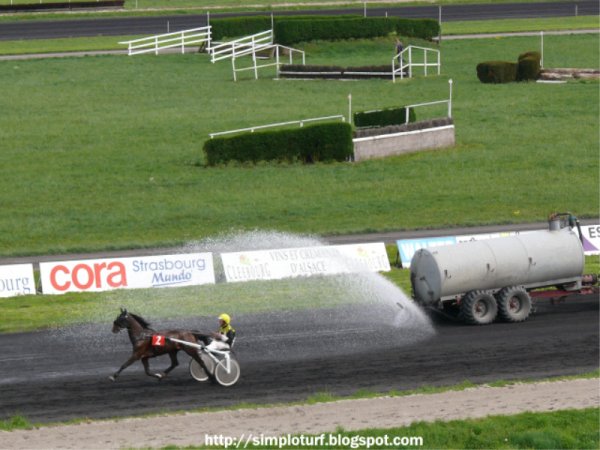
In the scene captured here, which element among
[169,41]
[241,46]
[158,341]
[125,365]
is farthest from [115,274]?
[169,41]

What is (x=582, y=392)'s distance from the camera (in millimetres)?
21719

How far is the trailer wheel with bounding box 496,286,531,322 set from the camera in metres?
27.2

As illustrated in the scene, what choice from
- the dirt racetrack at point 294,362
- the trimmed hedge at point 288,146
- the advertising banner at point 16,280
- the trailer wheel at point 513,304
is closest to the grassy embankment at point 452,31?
the trimmed hedge at point 288,146

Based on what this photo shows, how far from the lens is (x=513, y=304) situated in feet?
90.1

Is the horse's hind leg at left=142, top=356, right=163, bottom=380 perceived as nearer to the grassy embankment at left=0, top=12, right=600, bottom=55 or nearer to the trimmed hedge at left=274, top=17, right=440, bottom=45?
the trimmed hedge at left=274, top=17, right=440, bottom=45

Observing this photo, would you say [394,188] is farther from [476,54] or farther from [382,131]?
[476,54]

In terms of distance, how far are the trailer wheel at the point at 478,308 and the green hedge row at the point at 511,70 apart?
34.6 m

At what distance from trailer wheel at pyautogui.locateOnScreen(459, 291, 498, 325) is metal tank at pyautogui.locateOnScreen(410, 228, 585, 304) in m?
0.19

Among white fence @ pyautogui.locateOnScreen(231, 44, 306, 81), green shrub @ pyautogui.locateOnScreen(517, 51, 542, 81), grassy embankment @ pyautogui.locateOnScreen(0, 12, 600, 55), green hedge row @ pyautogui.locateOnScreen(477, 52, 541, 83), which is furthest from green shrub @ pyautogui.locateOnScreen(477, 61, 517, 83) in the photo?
grassy embankment @ pyautogui.locateOnScreen(0, 12, 600, 55)

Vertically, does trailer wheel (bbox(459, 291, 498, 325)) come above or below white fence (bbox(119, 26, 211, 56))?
below

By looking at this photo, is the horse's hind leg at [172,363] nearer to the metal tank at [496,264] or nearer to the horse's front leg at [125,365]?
the horse's front leg at [125,365]

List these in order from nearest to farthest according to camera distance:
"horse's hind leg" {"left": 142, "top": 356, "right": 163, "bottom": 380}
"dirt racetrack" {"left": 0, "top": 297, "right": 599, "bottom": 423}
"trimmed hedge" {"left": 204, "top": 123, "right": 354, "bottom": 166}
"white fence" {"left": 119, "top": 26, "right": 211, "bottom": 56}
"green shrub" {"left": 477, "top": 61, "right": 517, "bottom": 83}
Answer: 1. "dirt racetrack" {"left": 0, "top": 297, "right": 599, "bottom": 423}
2. "horse's hind leg" {"left": 142, "top": 356, "right": 163, "bottom": 380}
3. "trimmed hedge" {"left": 204, "top": 123, "right": 354, "bottom": 166}
4. "green shrub" {"left": 477, "top": 61, "right": 517, "bottom": 83}
5. "white fence" {"left": 119, "top": 26, "right": 211, "bottom": 56}

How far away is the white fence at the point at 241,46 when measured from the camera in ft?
212

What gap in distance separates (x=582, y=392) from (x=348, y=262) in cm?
1193
